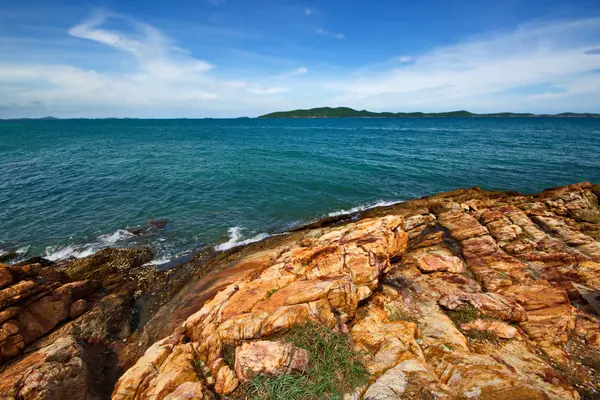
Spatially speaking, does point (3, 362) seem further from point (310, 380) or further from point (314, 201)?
point (314, 201)

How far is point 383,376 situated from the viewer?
28.4 feet

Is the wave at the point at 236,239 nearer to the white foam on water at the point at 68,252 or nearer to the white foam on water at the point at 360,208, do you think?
the white foam on water at the point at 360,208

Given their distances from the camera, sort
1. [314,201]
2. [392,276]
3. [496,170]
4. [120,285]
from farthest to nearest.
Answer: [496,170], [314,201], [120,285], [392,276]

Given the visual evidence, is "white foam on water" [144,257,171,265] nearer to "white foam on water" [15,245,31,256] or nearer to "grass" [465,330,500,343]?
"white foam on water" [15,245,31,256]

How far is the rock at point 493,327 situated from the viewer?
444 inches

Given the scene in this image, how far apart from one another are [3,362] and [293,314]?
541 inches

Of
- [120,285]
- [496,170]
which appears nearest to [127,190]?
[120,285]

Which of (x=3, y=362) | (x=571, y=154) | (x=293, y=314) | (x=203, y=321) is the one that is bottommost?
(x=3, y=362)

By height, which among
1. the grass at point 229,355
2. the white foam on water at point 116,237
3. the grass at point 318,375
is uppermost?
the grass at point 318,375

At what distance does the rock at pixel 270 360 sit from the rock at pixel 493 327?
795 cm

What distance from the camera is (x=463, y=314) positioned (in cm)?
1238

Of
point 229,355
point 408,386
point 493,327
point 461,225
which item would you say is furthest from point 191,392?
point 461,225

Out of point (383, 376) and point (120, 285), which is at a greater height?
point (383, 376)

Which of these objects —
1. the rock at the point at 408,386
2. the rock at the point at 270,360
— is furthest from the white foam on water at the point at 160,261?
the rock at the point at 408,386
